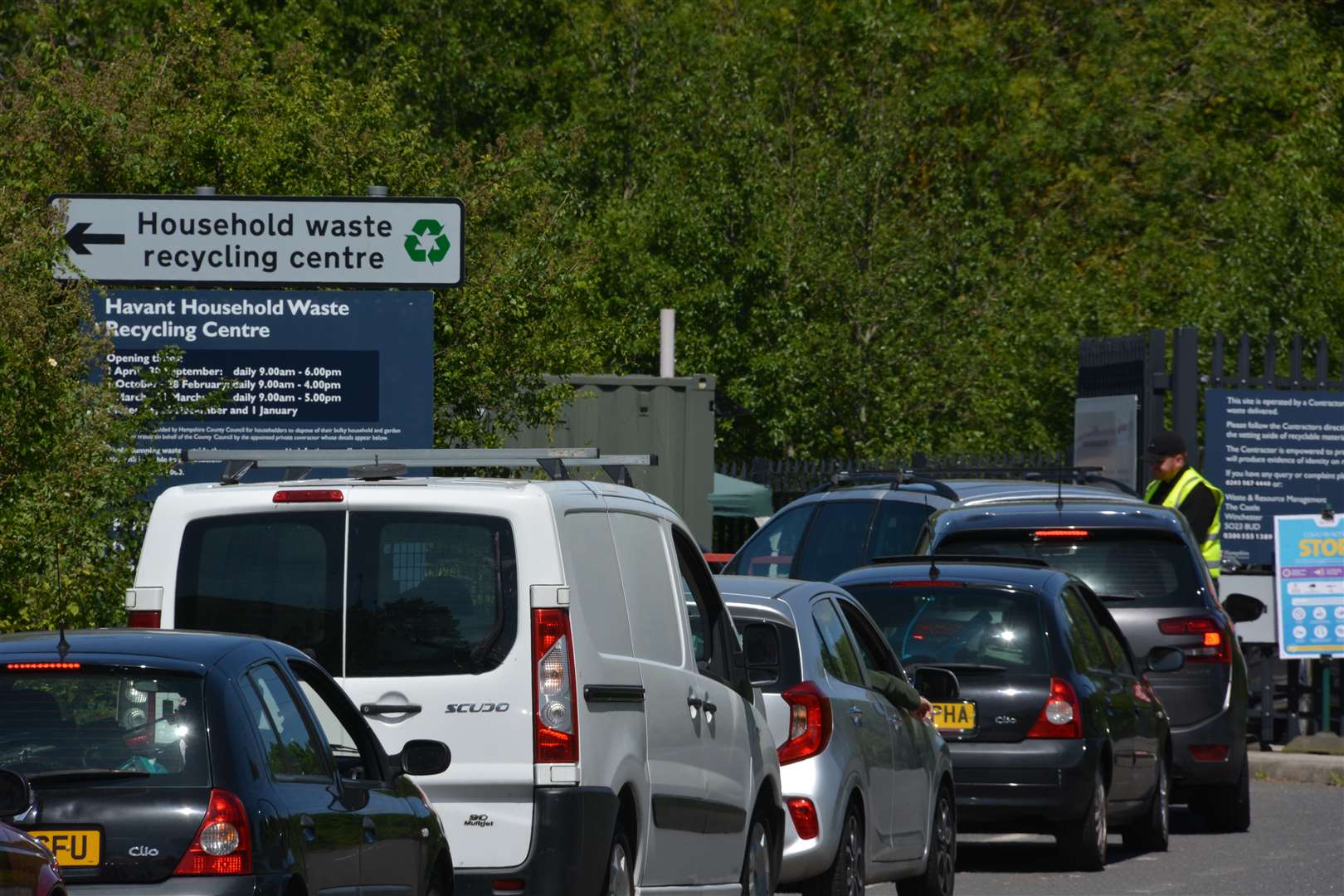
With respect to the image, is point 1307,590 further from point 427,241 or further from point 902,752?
point 902,752

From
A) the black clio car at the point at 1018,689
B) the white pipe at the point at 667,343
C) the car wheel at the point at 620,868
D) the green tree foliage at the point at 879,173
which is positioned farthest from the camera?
the green tree foliage at the point at 879,173

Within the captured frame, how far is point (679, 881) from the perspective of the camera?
29.0 ft

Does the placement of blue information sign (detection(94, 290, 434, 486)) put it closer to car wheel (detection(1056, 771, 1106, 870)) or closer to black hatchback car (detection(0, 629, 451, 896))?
car wheel (detection(1056, 771, 1106, 870))

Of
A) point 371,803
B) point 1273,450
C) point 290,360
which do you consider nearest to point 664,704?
point 371,803

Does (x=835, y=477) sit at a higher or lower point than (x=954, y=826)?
higher

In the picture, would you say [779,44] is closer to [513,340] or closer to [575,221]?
[575,221]

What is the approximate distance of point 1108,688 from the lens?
523 inches

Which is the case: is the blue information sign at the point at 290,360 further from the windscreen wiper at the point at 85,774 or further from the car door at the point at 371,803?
the windscreen wiper at the point at 85,774

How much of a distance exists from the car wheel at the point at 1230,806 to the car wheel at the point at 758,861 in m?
5.94

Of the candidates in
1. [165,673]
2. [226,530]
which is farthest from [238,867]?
[226,530]

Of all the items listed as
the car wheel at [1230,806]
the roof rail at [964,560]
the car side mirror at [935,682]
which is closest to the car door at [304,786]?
the car side mirror at [935,682]

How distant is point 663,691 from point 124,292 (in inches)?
274

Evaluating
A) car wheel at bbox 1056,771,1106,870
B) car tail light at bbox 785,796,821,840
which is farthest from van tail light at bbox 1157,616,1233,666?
car tail light at bbox 785,796,821,840

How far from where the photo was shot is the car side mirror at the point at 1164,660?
14258 millimetres
